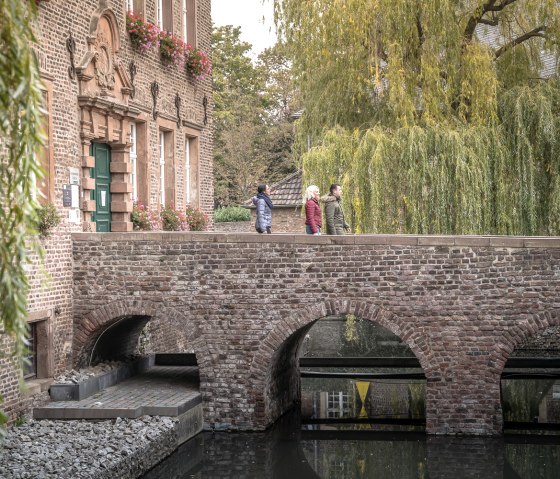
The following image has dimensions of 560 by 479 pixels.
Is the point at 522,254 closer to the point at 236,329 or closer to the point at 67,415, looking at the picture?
the point at 236,329

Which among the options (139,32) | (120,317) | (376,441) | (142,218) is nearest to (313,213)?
(142,218)

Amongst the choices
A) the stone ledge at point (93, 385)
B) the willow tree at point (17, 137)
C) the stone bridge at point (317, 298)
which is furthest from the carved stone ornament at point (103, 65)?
the willow tree at point (17, 137)

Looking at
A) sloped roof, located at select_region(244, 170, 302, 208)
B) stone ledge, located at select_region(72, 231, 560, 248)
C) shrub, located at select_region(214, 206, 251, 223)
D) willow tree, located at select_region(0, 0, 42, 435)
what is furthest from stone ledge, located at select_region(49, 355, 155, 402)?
shrub, located at select_region(214, 206, 251, 223)

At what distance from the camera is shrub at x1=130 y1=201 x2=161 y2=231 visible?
1806 centimetres

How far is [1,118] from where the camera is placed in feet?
20.3

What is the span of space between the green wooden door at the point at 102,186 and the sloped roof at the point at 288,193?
1686cm

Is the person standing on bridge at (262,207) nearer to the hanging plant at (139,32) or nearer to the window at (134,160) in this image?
the window at (134,160)

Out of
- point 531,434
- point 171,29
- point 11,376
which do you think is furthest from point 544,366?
point 11,376

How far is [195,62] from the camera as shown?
20.7 metres

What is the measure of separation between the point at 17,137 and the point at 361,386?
1390 centimetres

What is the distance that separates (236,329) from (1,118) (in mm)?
9606

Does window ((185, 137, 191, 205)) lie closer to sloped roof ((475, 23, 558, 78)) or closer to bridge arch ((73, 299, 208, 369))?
bridge arch ((73, 299, 208, 369))

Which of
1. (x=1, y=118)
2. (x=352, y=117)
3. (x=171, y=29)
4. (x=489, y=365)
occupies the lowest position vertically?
(x=489, y=365)

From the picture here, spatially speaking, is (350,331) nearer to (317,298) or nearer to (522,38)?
(522,38)
